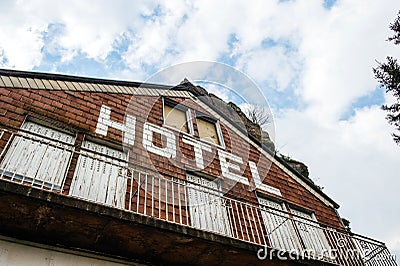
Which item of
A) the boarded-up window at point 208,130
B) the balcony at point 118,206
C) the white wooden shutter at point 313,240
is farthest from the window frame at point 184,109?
the white wooden shutter at point 313,240

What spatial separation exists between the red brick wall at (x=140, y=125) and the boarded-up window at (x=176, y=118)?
1.21 feet

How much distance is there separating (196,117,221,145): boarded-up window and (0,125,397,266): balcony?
84.1 inches

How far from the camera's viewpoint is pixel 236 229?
7.48 meters

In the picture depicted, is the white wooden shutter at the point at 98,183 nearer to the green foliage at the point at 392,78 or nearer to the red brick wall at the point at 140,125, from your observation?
the red brick wall at the point at 140,125

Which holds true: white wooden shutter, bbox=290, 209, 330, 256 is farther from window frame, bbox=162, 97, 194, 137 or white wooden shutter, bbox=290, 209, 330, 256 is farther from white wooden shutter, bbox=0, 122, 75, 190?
white wooden shutter, bbox=0, 122, 75, 190

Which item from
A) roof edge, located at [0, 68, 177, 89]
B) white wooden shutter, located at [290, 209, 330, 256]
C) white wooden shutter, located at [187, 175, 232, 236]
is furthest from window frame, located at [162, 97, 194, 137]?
white wooden shutter, located at [290, 209, 330, 256]

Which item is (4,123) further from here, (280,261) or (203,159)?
(280,261)

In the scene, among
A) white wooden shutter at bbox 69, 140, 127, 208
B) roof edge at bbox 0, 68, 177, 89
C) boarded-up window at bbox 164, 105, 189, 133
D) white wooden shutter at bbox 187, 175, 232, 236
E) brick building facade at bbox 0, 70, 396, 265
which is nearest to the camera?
brick building facade at bbox 0, 70, 396, 265

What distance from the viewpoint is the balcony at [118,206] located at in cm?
464

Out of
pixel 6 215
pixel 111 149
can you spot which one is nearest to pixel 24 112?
pixel 111 149

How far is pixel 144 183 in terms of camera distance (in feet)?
22.6

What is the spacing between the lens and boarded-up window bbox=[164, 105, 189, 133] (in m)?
10.0

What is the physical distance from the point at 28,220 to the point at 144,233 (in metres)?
1.78

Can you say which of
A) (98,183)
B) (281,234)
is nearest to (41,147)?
(98,183)
